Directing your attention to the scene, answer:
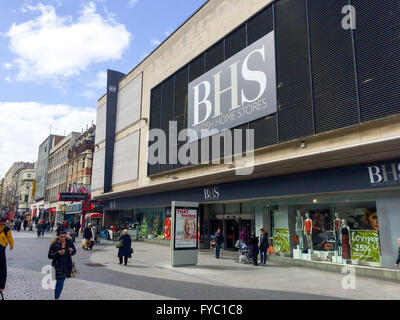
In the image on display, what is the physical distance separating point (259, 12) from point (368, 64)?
764 cm

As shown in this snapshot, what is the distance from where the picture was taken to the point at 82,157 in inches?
1982

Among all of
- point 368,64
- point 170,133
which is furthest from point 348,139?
point 170,133

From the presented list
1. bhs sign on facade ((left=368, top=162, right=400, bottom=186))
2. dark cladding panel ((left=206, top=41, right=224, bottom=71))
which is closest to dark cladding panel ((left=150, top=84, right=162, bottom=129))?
dark cladding panel ((left=206, top=41, right=224, bottom=71))

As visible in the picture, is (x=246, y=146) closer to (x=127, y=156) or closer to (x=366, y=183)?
(x=366, y=183)

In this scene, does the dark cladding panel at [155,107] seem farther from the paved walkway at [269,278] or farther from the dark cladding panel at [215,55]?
the paved walkway at [269,278]

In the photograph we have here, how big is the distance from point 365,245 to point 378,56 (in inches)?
293

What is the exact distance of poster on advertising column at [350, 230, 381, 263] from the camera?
506 inches

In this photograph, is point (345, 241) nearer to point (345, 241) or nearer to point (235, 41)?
point (345, 241)

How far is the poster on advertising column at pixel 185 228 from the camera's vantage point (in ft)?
49.1

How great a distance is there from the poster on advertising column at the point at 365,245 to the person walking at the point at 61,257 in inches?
445

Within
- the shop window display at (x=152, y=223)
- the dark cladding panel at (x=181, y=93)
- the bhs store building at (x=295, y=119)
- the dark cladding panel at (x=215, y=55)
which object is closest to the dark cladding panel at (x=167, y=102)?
the bhs store building at (x=295, y=119)

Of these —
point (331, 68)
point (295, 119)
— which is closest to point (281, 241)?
point (295, 119)

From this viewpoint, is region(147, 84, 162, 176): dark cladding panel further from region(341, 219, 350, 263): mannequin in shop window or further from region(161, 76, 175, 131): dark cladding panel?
region(341, 219, 350, 263): mannequin in shop window

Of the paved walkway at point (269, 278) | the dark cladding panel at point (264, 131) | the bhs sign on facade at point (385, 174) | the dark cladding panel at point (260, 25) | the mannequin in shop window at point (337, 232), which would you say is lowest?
the paved walkway at point (269, 278)
